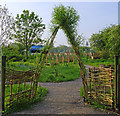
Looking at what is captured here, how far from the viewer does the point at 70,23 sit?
4832mm

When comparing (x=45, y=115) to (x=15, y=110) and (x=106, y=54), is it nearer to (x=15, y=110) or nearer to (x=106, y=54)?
(x=15, y=110)

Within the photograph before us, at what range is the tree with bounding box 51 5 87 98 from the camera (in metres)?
4.75

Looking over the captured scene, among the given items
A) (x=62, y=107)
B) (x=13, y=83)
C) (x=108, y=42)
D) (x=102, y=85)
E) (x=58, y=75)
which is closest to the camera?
(x=13, y=83)

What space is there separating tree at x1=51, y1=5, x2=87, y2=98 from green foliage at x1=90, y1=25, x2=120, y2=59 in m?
11.3

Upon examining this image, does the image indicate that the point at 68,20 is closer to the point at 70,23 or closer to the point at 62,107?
the point at 70,23

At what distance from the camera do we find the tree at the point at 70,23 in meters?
4.75

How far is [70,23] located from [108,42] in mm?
13230

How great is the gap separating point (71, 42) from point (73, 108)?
5.82 feet

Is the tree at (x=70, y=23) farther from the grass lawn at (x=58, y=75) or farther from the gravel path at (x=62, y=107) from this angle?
the grass lawn at (x=58, y=75)

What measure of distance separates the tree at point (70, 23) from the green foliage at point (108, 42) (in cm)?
1129

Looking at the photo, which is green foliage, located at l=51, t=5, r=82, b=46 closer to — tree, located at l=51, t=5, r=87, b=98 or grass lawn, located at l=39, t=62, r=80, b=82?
tree, located at l=51, t=5, r=87, b=98

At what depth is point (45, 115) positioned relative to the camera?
12.6 feet

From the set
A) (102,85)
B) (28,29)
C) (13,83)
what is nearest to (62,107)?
(102,85)

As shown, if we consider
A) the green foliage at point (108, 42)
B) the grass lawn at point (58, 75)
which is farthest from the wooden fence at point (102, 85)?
the green foliage at point (108, 42)
